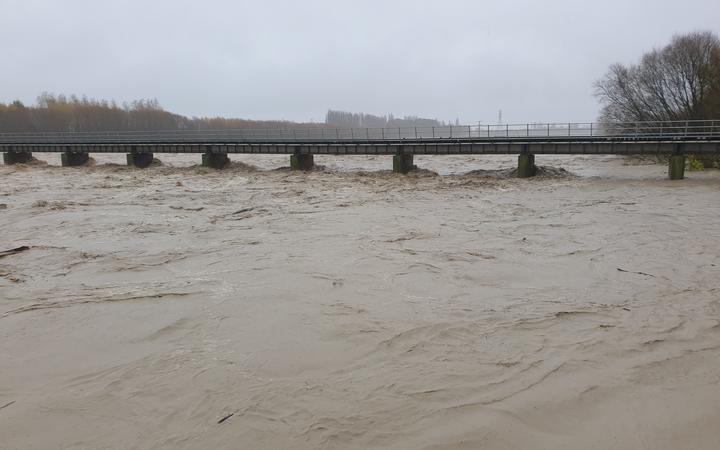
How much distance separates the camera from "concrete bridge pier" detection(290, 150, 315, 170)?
40625mm

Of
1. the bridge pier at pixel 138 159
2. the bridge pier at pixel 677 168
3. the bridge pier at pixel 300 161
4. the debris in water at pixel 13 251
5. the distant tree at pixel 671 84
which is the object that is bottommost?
the debris in water at pixel 13 251

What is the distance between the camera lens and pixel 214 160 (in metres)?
45.0

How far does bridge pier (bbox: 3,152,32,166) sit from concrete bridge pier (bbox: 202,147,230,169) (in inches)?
1023

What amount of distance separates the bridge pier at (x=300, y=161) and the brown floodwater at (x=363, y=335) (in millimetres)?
24813

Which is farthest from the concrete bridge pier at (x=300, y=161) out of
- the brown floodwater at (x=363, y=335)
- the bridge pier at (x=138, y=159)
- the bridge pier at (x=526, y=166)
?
the brown floodwater at (x=363, y=335)

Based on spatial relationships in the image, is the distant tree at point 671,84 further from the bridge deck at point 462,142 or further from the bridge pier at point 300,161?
the bridge pier at point 300,161

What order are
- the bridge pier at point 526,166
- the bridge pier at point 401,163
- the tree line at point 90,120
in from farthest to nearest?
1. the tree line at point 90,120
2. the bridge pier at point 401,163
3. the bridge pier at point 526,166

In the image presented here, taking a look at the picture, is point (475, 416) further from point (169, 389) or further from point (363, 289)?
point (363, 289)

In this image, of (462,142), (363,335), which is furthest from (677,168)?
(363,335)

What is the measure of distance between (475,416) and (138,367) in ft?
13.5

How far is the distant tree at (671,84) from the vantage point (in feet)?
143

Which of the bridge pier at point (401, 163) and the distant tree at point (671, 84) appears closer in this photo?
the bridge pier at point (401, 163)

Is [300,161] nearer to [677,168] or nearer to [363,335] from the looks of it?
[677,168]

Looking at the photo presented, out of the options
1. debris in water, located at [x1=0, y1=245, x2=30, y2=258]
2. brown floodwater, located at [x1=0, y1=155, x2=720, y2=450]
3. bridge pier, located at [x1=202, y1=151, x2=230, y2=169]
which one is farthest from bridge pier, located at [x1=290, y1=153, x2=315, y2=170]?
debris in water, located at [x1=0, y1=245, x2=30, y2=258]
